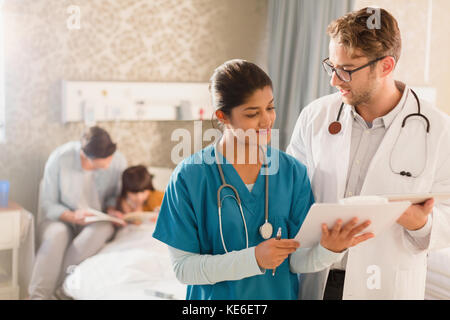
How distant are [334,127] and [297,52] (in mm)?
862

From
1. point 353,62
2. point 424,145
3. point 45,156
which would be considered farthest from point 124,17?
point 424,145

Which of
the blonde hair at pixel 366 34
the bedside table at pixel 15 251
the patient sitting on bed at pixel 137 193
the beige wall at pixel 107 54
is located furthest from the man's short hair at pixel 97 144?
the blonde hair at pixel 366 34

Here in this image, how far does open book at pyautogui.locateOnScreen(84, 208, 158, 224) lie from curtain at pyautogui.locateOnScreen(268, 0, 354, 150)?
794 millimetres

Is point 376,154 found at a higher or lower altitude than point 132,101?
lower

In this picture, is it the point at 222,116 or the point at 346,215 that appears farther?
the point at 222,116

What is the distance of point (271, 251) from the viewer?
3.10 feet

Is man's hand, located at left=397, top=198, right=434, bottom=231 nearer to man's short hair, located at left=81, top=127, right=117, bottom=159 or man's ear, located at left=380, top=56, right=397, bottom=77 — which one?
man's ear, located at left=380, top=56, right=397, bottom=77

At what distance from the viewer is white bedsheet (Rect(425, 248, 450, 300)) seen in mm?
2035

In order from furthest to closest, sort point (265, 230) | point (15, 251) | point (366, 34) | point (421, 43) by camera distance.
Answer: point (421, 43), point (15, 251), point (366, 34), point (265, 230)

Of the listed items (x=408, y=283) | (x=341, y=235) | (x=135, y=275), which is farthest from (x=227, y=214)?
(x=135, y=275)

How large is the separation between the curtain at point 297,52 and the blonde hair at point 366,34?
2.54 ft

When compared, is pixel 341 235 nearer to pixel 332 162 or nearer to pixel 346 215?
pixel 346 215

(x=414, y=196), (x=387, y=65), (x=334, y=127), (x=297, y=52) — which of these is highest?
(x=297, y=52)
